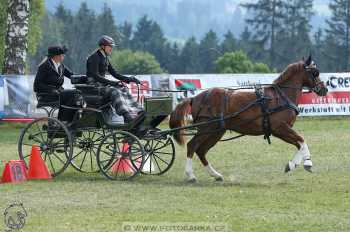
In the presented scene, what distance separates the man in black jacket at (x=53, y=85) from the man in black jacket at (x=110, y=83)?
0.43 metres

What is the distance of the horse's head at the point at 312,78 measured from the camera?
42.1 feet

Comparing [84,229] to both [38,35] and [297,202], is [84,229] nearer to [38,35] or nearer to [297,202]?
[297,202]

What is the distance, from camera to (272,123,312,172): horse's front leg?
40.3ft

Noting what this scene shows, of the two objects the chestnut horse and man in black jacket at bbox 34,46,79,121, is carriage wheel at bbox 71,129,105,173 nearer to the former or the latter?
man in black jacket at bbox 34,46,79,121

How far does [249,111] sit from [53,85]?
3018 mm

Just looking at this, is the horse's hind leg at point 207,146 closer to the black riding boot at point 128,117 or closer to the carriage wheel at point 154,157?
the carriage wheel at point 154,157

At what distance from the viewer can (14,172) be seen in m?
12.4

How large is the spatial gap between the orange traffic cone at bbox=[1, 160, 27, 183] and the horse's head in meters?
4.29

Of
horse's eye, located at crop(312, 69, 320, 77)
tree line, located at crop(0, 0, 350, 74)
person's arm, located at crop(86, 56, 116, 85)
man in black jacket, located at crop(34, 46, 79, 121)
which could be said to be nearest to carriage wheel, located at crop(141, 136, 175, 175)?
person's arm, located at crop(86, 56, 116, 85)

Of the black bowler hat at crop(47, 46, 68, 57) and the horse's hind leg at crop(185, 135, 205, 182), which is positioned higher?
the black bowler hat at crop(47, 46, 68, 57)

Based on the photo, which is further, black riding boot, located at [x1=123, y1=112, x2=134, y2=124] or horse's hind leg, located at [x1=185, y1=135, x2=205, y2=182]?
black riding boot, located at [x1=123, y1=112, x2=134, y2=124]

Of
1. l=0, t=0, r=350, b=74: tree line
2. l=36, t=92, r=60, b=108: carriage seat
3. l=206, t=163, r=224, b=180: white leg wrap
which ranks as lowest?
l=206, t=163, r=224, b=180: white leg wrap

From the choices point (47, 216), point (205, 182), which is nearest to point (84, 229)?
point (47, 216)

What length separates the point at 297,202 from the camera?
10.4 m
